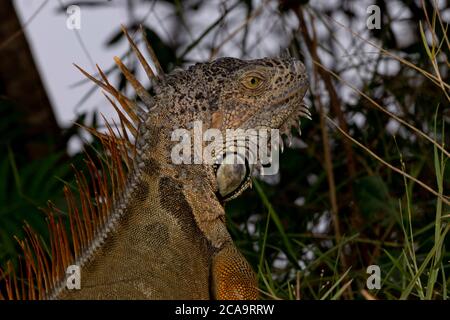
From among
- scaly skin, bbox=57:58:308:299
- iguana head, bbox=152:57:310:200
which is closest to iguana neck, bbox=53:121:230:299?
scaly skin, bbox=57:58:308:299

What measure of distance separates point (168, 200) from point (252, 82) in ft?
2.06

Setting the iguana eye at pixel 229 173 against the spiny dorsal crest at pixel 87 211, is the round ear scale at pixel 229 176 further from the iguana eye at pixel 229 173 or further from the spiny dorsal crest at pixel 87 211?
the spiny dorsal crest at pixel 87 211

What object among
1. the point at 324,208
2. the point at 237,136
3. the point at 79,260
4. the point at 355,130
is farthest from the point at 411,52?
the point at 79,260

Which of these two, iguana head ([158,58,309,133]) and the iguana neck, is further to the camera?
iguana head ([158,58,309,133])

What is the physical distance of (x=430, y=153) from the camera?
17.3 feet

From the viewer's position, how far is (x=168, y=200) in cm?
366

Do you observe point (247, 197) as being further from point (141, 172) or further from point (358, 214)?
point (141, 172)

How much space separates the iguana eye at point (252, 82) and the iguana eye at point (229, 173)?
30 cm

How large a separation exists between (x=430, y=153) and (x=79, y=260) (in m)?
2.44

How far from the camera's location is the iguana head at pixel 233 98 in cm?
384

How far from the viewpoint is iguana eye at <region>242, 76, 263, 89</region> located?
12.9 ft

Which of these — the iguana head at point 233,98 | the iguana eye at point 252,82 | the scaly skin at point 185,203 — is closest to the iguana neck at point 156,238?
the scaly skin at point 185,203

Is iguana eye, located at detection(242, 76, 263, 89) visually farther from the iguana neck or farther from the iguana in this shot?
the iguana neck

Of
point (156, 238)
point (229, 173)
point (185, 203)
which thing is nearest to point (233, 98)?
point (229, 173)
